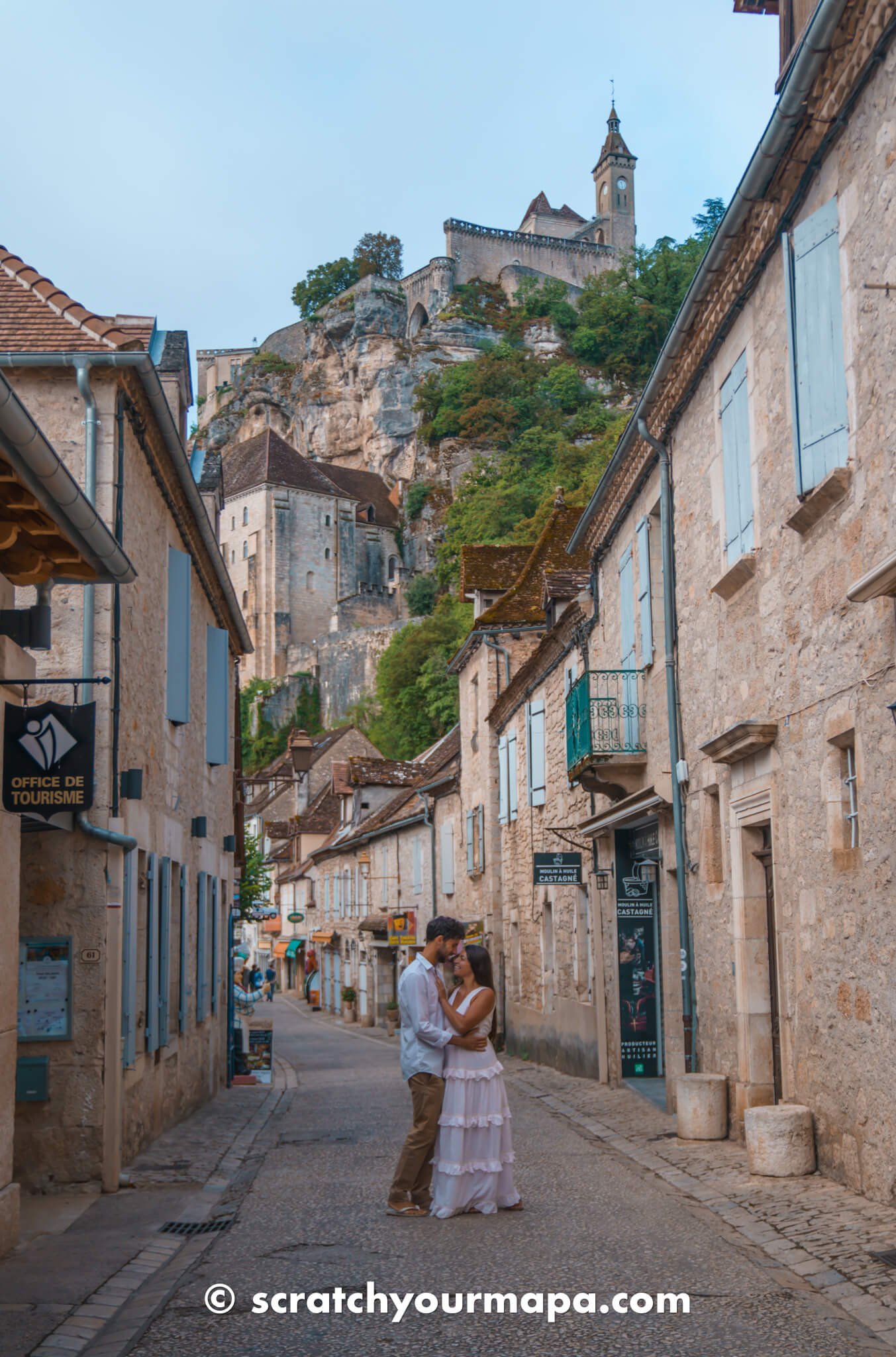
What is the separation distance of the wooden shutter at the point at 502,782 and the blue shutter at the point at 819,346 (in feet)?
47.4

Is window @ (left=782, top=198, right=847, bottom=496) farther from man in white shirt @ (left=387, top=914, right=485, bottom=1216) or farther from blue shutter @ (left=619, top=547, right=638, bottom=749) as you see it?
blue shutter @ (left=619, top=547, right=638, bottom=749)

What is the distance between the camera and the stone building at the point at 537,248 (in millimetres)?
96438

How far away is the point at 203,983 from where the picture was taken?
49.6 ft

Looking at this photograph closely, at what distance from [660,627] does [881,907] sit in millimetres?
5537

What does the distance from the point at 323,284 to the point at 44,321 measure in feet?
331

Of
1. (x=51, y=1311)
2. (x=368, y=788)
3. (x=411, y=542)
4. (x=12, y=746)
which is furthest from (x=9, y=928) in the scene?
(x=411, y=542)

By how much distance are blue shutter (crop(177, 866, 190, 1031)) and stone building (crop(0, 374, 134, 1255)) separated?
6.13 metres

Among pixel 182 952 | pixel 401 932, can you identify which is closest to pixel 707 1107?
pixel 182 952

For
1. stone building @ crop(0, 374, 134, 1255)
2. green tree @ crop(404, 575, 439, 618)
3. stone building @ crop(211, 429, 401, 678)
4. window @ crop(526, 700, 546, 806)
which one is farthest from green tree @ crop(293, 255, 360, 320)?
stone building @ crop(0, 374, 134, 1255)

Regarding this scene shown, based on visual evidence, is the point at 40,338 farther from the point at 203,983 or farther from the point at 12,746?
the point at 203,983

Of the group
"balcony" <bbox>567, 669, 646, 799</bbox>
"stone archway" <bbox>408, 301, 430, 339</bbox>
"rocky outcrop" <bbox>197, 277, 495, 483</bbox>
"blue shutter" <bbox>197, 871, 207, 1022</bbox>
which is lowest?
"blue shutter" <bbox>197, 871, 207, 1022</bbox>

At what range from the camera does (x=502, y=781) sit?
22453 millimetres

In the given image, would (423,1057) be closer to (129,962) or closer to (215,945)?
(129,962)

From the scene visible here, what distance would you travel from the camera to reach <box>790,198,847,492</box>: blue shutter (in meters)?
7.24
